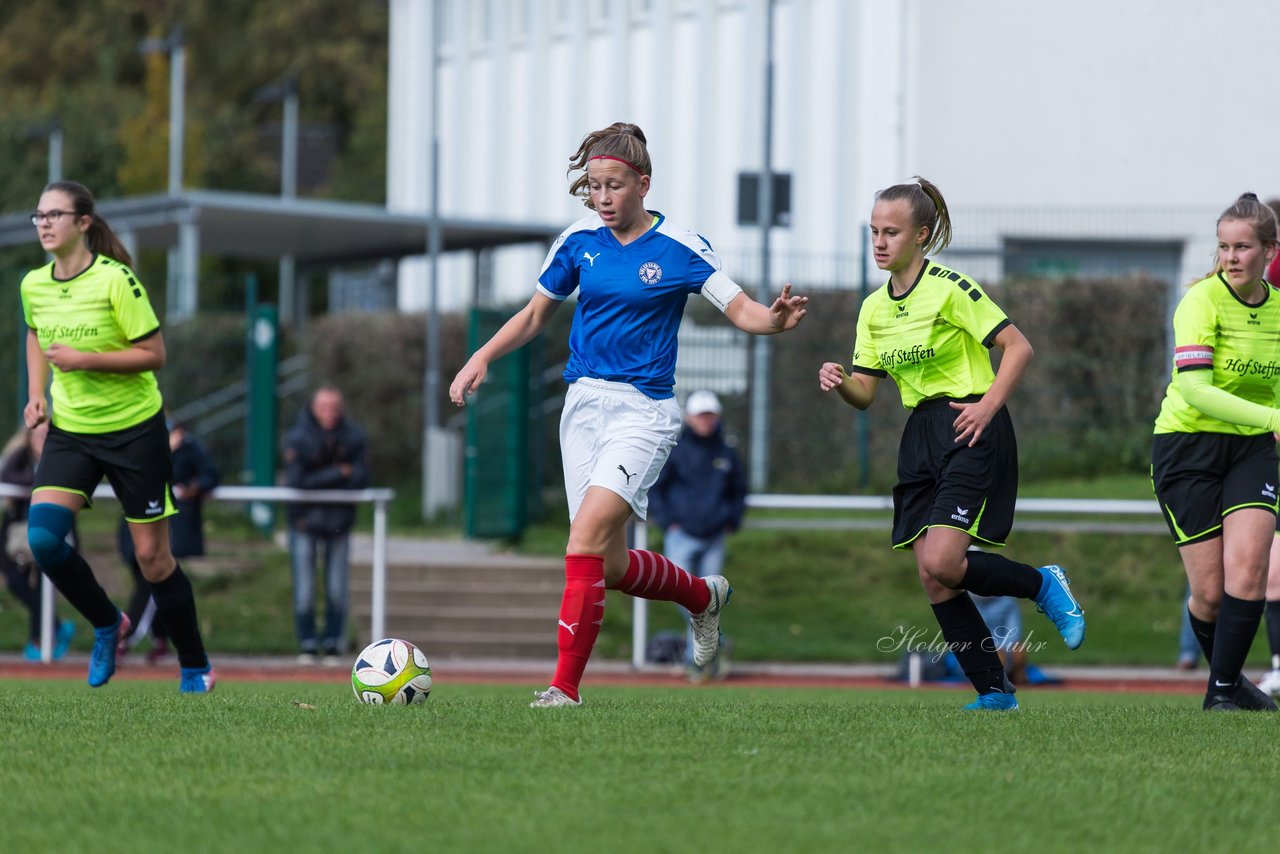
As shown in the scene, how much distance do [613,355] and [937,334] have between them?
4.35 feet

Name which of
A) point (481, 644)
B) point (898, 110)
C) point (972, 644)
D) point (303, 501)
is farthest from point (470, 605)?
point (898, 110)

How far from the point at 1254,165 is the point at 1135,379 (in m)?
7.93

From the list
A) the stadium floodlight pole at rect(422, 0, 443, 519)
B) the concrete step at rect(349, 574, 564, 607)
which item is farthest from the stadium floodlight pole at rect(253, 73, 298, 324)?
the concrete step at rect(349, 574, 564, 607)

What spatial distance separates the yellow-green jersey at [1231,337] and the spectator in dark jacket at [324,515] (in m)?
9.22

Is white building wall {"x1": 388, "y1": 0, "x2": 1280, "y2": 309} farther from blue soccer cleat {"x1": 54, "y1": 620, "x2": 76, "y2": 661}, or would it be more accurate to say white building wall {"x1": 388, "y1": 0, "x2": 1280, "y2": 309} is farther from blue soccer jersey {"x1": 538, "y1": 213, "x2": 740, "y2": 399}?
blue soccer jersey {"x1": 538, "y1": 213, "x2": 740, "y2": 399}

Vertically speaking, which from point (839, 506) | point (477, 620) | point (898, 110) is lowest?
point (477, 620)

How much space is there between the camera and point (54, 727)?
21.8ft

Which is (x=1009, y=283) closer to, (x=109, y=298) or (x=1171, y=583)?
(x=1171, y=583)

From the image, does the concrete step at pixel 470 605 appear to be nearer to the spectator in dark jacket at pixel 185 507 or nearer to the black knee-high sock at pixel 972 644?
the spectator in dark jacket at pixel 185 507

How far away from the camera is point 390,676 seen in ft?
25.1

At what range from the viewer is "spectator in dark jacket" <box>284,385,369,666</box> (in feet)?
51.6

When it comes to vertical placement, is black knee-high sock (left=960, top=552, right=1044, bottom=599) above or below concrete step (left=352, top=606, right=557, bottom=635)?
above

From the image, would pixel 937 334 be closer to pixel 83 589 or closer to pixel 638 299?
pixel 638 299

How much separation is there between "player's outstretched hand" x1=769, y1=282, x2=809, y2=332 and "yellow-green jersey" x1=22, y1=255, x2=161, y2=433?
3.11 meters
